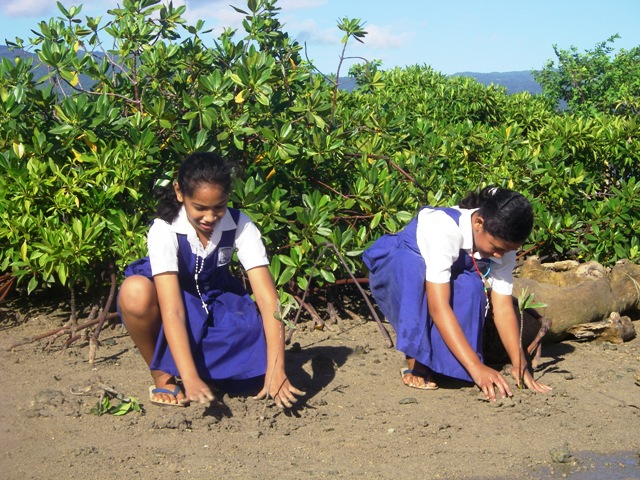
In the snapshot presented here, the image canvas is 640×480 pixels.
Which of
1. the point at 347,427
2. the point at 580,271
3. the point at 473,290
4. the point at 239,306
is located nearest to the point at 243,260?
the point at 239,306

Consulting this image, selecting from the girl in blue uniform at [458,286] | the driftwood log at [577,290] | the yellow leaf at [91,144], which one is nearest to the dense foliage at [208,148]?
the yellow leaf at [91,144]

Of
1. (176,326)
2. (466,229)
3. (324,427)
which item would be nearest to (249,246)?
(176,326)

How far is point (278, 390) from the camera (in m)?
3.46

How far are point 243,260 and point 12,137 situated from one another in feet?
5.39

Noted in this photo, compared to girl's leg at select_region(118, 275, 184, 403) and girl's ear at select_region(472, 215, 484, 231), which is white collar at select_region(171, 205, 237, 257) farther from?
girl's ear at select_region(472, 215, 484, 231)

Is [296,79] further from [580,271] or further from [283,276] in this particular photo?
[580,271]

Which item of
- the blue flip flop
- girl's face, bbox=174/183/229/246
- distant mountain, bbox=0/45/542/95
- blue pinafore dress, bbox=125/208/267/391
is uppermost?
distant mountain, bbox=0/45/542/95

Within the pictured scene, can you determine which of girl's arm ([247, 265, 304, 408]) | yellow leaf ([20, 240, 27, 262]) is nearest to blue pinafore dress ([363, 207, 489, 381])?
girl's arm ([247, 265, 304, 408])

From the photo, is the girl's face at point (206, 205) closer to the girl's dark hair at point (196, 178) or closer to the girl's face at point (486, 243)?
the girl's dark hair at point (196, 178)

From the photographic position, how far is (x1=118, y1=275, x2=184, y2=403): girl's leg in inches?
137

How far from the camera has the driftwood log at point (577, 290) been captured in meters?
4.77

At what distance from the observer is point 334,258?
4.68 meters

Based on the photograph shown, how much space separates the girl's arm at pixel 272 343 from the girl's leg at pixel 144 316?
410mm

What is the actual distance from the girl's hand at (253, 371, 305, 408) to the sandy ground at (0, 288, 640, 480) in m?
0.06
